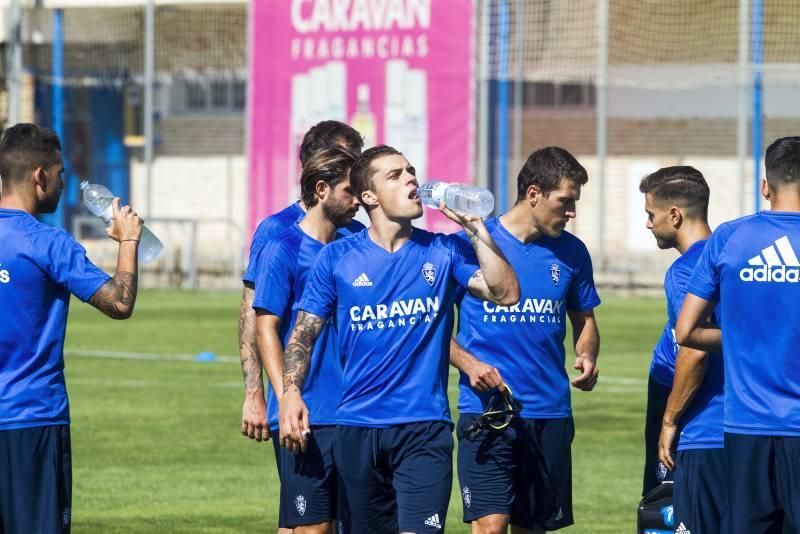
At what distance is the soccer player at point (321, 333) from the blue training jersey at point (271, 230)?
9 cm

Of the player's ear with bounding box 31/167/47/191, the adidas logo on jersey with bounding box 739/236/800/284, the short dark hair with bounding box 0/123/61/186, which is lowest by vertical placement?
the adidas logo on jersey with bounding box 739/236/800/284

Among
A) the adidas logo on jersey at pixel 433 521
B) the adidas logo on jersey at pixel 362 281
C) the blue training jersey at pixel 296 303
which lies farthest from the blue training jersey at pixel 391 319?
the adidas logo on jersey at pixel 433 521

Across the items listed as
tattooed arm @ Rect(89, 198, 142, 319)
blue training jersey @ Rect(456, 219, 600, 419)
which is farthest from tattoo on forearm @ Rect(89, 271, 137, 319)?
blue training jersey @ Rect(456, 219, 600, 419)

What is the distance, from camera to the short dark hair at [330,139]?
7820mm

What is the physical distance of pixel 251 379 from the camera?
7852 millimetres

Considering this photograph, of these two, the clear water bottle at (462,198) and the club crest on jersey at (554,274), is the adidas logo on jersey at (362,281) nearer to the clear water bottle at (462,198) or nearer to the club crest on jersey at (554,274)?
the clear water bottle at (462,198)

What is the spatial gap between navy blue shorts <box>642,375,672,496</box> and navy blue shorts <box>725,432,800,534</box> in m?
1.17

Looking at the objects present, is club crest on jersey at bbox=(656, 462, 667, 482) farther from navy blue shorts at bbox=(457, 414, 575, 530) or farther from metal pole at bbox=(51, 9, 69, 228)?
metal pole at bbox=(51, 9, 69, 228)

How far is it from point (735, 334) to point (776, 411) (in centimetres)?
33

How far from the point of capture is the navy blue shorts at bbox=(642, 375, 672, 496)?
8047 millimetres

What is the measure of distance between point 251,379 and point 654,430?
1.89 m

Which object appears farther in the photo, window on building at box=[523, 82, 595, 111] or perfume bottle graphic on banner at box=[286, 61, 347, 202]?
window on building at box=[523, 82, 595, 111]

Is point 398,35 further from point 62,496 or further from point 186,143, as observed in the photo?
point 62,496

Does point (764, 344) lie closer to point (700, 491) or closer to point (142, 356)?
point (700, 491)
